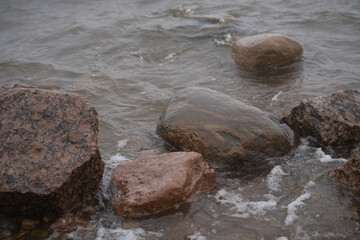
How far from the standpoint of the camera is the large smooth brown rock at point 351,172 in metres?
3.59

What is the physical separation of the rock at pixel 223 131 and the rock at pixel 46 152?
1.12 m

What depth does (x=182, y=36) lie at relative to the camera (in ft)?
27.9

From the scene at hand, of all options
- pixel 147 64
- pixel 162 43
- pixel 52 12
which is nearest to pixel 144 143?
pixel 147 64

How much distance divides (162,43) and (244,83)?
102 inches

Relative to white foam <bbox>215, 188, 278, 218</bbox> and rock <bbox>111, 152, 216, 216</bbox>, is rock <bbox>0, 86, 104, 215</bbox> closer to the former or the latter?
rock <bbox>111, 152, 216, 216</bbox>

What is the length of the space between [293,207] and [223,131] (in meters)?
1.18

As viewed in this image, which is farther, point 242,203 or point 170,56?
point 170,56

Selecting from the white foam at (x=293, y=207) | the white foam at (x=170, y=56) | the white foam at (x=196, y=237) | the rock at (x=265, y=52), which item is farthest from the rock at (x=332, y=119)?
the white foam at (x=170, y=56)

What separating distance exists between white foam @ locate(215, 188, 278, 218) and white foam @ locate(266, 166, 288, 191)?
15cm

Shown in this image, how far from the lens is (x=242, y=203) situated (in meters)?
3.56

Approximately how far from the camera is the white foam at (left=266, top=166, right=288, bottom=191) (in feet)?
12.4

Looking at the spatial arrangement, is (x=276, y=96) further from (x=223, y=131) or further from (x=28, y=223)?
(x=28, y=223)

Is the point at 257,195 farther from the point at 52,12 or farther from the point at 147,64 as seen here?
the point at 52,12

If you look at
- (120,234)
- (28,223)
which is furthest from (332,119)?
(28,223)
